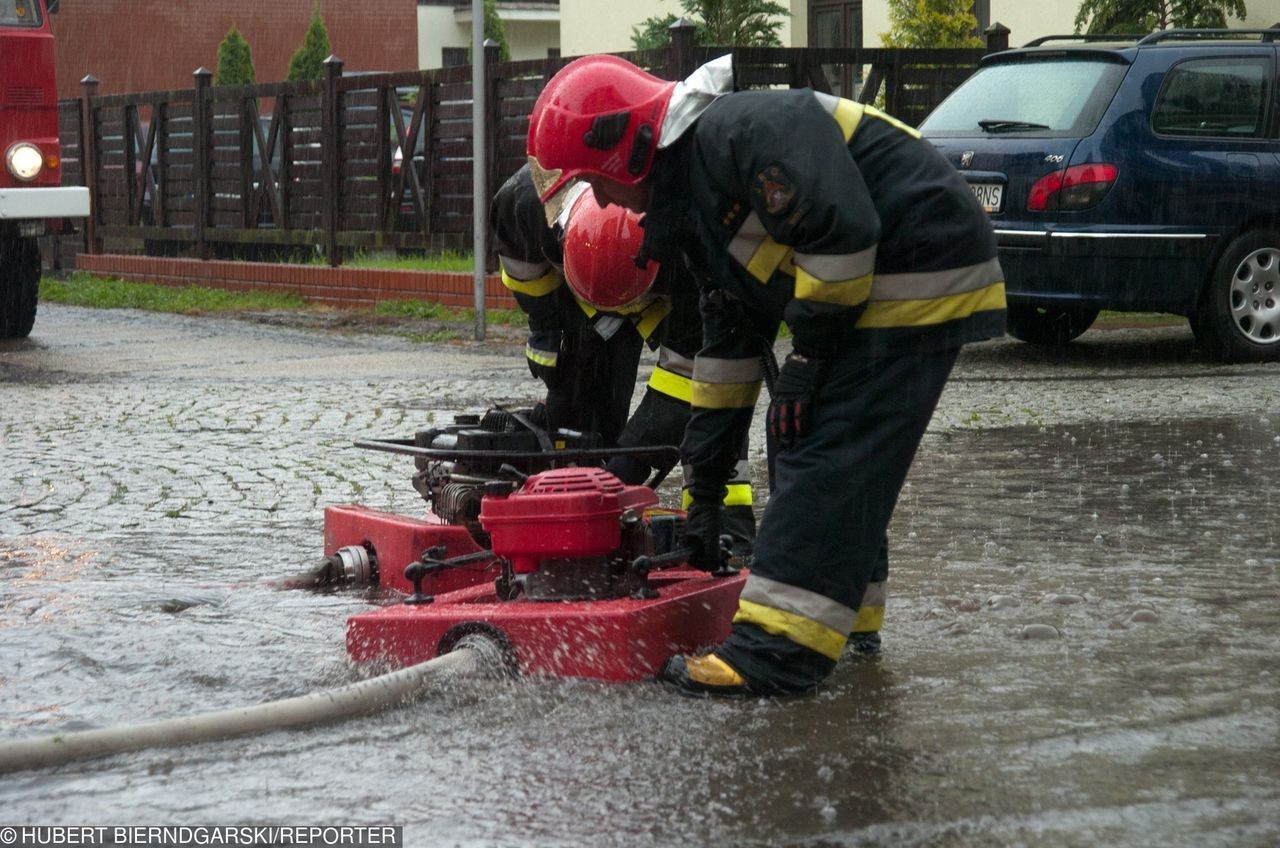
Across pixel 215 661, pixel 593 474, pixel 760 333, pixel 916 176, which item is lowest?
pixel 215 661

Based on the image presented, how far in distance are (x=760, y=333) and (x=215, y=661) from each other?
1584 millimetres

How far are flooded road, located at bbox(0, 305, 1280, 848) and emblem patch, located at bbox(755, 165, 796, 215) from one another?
1.10 metres

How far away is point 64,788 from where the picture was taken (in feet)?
11.3

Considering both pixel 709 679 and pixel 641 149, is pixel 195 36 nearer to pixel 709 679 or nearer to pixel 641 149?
pixel 641 149

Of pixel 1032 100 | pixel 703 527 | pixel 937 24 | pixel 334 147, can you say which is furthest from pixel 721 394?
pixel 937 24

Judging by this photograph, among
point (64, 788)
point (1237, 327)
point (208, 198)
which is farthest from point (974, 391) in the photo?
point (208, 198)

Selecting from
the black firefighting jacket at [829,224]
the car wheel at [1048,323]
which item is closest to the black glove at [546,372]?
the black firefighting jacket at [829,224]

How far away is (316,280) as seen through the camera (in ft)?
51.9

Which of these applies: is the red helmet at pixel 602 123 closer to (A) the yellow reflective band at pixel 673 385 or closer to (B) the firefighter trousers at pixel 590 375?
(A) the yellow reflective band at pixel 673 385

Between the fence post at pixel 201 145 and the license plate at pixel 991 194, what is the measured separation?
9.89 m

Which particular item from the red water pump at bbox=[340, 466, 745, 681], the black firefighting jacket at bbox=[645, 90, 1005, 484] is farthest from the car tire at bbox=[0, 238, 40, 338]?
the black firefighting jacket at bbox=[645, 90, 1005, 484]

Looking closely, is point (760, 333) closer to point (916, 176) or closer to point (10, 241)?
point (916, 176)

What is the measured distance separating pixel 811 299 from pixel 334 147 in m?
12.6

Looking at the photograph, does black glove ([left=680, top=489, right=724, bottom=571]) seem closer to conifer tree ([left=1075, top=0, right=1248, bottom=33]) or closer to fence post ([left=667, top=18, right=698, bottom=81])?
fence post ([left=667, top=18, right=698, bottom=81])
